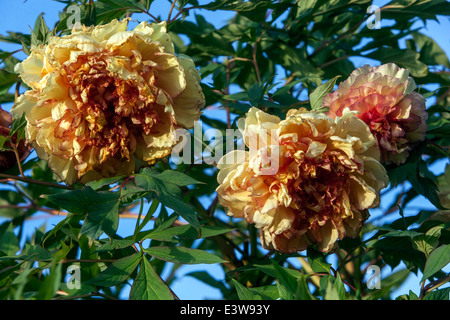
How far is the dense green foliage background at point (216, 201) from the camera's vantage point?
87 centimetres

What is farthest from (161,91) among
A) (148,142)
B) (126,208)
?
(126,208)

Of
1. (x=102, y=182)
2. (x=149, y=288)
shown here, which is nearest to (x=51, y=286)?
(x=149, y=288)

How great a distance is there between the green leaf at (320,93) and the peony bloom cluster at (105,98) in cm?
22

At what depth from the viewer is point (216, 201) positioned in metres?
1.28

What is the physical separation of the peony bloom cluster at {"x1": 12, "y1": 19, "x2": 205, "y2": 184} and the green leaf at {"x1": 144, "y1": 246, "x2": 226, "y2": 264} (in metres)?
0.19

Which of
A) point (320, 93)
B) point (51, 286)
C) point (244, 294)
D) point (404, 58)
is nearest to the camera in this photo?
point (51, 286)

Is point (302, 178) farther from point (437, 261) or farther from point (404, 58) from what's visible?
point (404, 58)

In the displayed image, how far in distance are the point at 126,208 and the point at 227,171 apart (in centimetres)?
79

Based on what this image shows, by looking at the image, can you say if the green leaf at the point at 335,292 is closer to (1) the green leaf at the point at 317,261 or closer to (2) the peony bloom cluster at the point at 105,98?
(1) the green leaf at the point at 317,261

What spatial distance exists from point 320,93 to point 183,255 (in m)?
0.42

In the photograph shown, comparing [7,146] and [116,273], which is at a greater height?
[7,146]

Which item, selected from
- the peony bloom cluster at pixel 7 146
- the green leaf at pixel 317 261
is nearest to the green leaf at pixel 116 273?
the green leaf at pixel 317 261

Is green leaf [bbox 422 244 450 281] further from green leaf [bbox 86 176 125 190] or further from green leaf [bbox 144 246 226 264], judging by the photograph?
green leaf [bbox 86 176 125 190]
